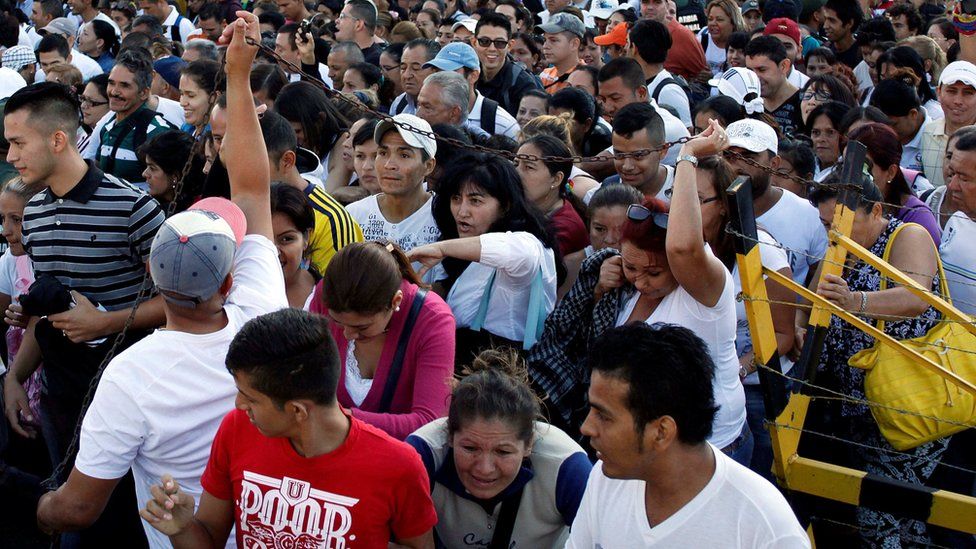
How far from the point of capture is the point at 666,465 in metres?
2.50

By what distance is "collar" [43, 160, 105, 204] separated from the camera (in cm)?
407

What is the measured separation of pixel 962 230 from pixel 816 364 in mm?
1600

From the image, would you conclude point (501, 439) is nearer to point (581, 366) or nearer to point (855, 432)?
point (581, 366)

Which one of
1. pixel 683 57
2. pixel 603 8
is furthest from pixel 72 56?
pixel 683 57

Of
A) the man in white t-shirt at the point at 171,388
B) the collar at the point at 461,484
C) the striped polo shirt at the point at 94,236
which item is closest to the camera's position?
the man in white t-shirt at the point at 171,388

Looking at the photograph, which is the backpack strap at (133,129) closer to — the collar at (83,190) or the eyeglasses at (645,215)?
the collar at (83,190)

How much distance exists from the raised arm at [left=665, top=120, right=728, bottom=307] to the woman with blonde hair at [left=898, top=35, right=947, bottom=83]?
5788 mm

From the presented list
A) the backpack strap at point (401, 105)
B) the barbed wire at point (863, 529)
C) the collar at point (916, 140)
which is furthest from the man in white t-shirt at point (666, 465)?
the backpack strap at point (401, 105)

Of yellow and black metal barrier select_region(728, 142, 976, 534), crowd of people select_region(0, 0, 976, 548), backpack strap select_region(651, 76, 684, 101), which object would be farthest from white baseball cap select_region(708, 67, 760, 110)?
yellow and black metal barrier select_region(728, 142, 976, 534)

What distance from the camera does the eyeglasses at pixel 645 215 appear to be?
145 inches

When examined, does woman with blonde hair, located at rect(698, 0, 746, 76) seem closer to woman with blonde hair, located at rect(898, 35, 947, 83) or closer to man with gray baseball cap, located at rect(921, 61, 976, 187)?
woman with blonde hair, located at rect(898, 35, 947, 83)

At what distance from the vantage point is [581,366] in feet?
13.8

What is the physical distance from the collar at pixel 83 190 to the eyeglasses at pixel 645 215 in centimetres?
207

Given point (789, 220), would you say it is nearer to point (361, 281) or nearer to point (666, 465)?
point (361, 281)
